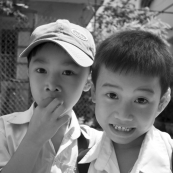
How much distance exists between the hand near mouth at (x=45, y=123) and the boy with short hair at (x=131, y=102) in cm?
18

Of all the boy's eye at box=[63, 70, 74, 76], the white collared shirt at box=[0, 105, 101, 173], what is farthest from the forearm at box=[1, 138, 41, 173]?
the boy's eye at box=[63, 70, 74, 76]

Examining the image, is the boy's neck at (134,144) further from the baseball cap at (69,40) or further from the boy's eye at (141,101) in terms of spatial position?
the baseball cap at (69,40)

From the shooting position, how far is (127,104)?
1127mm

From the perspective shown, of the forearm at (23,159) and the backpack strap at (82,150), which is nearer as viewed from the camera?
the forearm at (23,159)

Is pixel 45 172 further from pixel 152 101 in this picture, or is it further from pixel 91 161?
pixel 152 101

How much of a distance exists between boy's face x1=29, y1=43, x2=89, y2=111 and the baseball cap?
1.6 inches

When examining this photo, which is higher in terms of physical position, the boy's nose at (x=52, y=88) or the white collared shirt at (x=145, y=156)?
the boy's nose at (x=52, y=88)

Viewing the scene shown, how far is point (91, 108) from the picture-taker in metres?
5.73

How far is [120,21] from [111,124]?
534cm

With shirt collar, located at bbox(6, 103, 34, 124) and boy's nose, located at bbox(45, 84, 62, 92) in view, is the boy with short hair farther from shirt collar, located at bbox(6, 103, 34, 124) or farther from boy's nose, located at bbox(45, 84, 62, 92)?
shirt collar, located at bbox(6, 103, 34, 124)

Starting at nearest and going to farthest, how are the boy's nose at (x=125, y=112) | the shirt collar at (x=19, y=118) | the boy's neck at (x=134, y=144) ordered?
1. the boy's nose at (x=125, y=112)
2. the boy's neck at (x=134, y=144)
3. the shirt collar at (x=19, y=118)

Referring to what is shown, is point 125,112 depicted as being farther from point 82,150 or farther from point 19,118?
point 19,118

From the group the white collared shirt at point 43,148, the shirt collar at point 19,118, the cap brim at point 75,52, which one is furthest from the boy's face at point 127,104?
the shirt collar at point 19,118

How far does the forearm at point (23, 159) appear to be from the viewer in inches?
44.8
